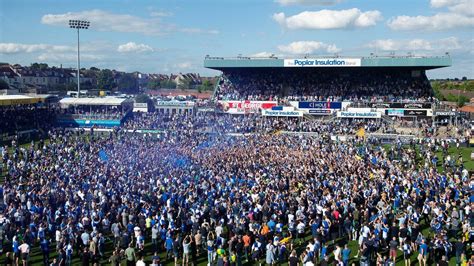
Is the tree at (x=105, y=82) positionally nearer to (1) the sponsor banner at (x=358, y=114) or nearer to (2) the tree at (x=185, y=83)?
(2) the tree at (x=185, y=83)

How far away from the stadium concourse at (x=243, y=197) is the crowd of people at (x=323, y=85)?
6336mm

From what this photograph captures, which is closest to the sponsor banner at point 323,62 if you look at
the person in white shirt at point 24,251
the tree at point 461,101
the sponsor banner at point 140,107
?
the sponsor banner at point 140,107

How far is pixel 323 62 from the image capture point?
158 ft

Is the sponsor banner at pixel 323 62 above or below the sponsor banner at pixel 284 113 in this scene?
above

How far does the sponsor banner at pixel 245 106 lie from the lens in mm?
47156

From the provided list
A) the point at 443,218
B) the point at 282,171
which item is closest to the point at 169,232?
the point at 443,218

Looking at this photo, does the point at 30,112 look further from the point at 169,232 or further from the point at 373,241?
the point at 373,241

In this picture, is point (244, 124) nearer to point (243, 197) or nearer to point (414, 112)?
point (414, 112)

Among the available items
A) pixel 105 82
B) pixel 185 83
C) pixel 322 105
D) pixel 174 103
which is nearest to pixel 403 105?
pixel 322 105

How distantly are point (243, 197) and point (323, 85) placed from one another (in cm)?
3535

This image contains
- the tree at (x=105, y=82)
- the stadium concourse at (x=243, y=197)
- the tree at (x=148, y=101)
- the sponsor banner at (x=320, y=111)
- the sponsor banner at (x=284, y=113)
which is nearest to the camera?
the stadium concourse at (x=243, y=197)

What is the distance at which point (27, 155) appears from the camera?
27828 millimetres

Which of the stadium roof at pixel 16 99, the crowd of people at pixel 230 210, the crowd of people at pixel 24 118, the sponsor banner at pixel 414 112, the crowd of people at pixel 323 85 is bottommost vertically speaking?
the crowd of people at pixel 230 210

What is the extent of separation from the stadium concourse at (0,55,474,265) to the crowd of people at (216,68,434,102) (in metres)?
6.34
